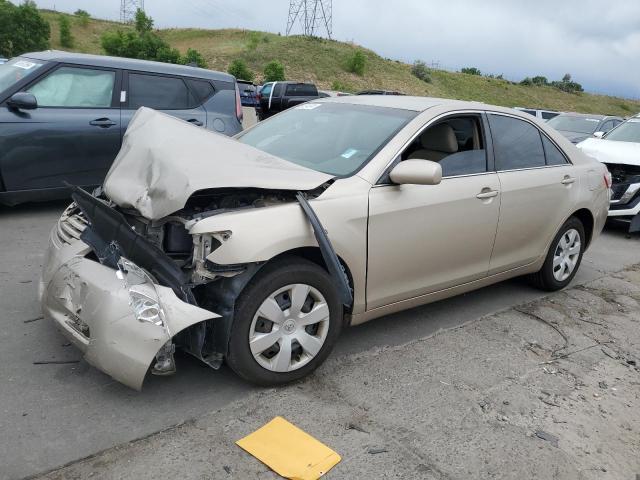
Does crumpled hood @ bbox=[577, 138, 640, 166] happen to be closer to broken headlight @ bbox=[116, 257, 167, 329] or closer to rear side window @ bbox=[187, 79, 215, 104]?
rear side window @ bbox=[187, 79, 215, 104]

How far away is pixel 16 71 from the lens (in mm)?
6281

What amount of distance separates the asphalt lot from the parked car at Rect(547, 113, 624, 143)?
1113 centimetres

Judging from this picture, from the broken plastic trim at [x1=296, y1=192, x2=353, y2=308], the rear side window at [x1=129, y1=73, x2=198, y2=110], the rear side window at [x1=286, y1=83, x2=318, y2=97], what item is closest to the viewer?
the broken plastic trim at [x1=296, y1=192, x2=353, y2=308]

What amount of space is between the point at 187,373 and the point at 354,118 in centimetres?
211

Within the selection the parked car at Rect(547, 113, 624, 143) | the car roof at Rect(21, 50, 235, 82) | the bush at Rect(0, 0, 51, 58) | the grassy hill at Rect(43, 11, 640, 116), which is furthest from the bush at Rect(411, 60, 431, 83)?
the car roof at Rect(21, 50, 235, 82)

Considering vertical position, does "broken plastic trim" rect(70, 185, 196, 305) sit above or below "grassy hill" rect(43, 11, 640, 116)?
below

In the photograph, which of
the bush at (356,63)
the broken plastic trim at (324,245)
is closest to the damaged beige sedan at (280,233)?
the broken plastic trim at (324,245)

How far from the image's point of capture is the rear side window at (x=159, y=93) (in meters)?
6.80

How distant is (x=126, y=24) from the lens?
67.0 metres

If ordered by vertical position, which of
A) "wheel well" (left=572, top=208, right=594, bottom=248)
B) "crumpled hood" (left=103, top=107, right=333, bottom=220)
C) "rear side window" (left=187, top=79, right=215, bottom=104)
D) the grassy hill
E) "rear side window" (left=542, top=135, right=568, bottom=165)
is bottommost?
"wheel well" (left=572, top=208, right=594, bottom=248)

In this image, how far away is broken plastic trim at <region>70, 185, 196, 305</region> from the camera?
2928 mm

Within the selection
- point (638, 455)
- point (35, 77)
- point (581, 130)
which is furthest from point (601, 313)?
point (581, 130)

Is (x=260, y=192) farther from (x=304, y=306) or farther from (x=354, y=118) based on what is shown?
(x=354, y=118)

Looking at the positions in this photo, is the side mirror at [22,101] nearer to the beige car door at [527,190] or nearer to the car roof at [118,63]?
the car roof at [118,63]
